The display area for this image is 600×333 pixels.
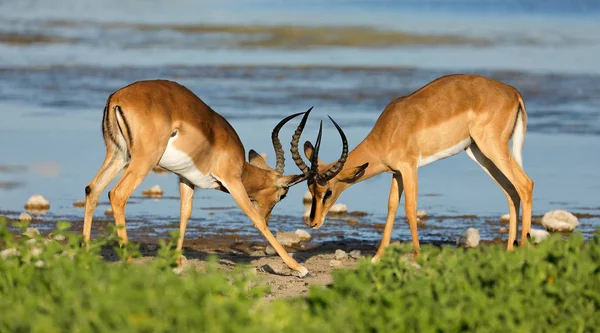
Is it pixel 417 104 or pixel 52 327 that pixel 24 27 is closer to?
pixel 417 104

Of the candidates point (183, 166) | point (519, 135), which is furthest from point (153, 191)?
point (519, 135)

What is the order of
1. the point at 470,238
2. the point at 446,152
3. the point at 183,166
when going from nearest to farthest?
the point at 183,166, the point at 446,152, the point at 470,238

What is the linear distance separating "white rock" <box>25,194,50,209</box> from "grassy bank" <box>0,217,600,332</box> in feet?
18.7

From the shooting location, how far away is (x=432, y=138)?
34.9 feet

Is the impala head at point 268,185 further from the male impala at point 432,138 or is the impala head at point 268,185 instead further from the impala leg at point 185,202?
the impala leg at point 185,202

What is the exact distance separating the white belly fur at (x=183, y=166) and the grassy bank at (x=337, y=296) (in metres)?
2.69

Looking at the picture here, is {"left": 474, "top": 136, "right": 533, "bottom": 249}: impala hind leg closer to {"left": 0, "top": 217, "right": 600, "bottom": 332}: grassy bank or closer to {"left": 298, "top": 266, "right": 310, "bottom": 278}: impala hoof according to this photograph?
{"left": 298, "top": 266, "right": 310, "bottom": 278}: impala hoof

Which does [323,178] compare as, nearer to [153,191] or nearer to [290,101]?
[153,191]

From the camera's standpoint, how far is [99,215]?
40.4ft

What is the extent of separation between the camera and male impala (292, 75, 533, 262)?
418 inches

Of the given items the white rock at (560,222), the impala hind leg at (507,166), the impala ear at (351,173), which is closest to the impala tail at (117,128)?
the impala ear at (351,173)

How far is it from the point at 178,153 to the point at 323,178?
4.90ft

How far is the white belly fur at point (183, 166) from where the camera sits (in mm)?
9586

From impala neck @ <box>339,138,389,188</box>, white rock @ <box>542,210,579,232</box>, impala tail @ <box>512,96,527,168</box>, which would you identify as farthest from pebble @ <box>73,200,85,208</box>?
white rock @ <box>542,210,579,232</box>
